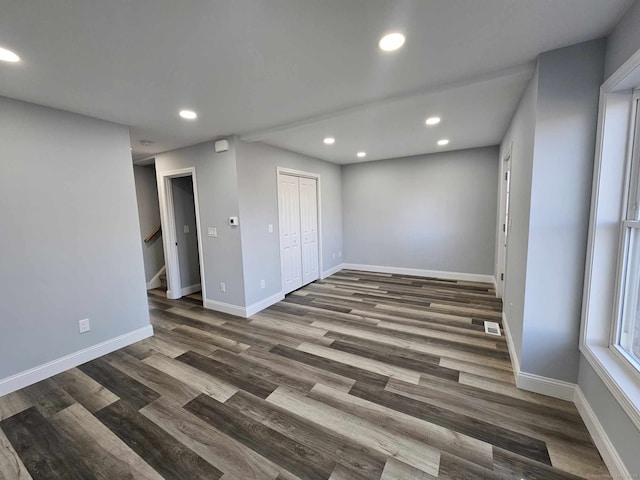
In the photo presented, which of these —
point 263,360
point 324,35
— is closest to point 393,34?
point 324,35

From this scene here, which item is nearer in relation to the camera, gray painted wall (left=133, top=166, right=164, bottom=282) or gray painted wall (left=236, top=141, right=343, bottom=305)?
gray painted wall (left=236, top=141, right=343, bottom=305)

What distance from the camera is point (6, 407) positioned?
207 cm

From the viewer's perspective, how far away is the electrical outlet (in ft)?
8.73

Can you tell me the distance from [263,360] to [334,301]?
70.4 inches

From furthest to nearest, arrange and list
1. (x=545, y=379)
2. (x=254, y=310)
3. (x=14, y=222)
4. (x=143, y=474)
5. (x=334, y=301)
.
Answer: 1. (x=334, y=301)
2. (x=254, y=310)
3. (x=14, y=222)
4. (x=545, y=379)
5. (x=143, y=474)

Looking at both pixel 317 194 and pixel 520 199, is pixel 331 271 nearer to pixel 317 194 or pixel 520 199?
pixel 317 194

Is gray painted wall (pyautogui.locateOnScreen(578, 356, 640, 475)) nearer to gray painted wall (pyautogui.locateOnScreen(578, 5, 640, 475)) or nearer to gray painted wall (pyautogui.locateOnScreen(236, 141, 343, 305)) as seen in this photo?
gray painted wall (pyautogui.locateOnScreen(578, 5, 640, 475))

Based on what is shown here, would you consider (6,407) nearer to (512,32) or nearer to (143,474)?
(143,474)

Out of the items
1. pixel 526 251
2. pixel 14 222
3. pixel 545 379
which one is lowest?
pixel 545 379

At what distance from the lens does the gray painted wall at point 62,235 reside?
2.24 meters

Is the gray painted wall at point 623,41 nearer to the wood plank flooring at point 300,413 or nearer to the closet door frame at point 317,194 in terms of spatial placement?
the wood plank flooring at point 300,413

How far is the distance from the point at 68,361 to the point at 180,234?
2416 millimetres

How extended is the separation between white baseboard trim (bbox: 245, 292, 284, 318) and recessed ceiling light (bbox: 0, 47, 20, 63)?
309cm

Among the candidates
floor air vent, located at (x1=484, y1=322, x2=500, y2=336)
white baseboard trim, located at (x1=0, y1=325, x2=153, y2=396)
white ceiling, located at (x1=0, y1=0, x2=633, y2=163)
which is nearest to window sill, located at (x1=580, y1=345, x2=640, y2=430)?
floor air vent, located at (x1=484, y1=322, x2=500, y2=336)
